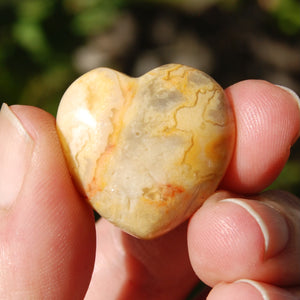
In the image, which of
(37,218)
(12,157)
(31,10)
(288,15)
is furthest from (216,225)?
(288,15)

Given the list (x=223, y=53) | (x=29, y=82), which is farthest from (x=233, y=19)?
→ (x=29, y=82)

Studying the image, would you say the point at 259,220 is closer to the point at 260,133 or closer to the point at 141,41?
the point at 260,133

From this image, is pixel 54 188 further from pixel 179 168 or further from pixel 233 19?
pixel 233 19

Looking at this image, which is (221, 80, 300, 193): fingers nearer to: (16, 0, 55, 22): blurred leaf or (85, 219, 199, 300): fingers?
(85, 219, 199, 300): fingers

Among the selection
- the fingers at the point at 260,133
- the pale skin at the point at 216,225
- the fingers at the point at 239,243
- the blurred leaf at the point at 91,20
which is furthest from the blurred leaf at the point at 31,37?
the fingers at the point at 239,243

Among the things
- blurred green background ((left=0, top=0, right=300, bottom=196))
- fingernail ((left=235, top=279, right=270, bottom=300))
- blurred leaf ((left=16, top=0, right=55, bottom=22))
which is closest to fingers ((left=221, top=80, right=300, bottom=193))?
fingernail ((left=235, top=279, right=270, bottom=300))
